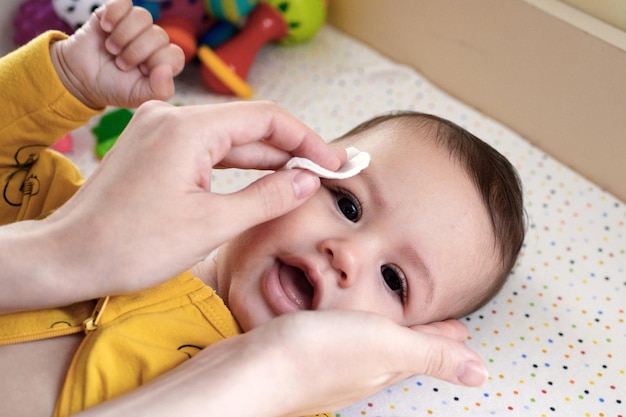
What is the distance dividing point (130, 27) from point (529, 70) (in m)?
0.79

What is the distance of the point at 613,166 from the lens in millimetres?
1401

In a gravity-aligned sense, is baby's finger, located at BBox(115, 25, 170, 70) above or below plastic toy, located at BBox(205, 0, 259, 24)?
above

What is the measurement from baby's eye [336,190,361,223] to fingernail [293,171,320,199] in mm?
121

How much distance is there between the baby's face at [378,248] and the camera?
0.94 metres

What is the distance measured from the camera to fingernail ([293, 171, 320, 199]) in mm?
869

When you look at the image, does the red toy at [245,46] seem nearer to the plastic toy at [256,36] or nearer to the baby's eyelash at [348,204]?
the plastic toy at [256,36]

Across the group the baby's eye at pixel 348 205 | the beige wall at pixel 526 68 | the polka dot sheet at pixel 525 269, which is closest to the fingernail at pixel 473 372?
the polka dot sheet at pixel 525 269

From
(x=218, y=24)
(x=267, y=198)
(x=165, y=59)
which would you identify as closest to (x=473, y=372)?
(x=267, y=198)

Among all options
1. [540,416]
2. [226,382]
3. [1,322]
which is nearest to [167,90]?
[1,322]

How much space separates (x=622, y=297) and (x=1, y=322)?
0.97 m

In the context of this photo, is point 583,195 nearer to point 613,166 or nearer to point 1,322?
point 613,166

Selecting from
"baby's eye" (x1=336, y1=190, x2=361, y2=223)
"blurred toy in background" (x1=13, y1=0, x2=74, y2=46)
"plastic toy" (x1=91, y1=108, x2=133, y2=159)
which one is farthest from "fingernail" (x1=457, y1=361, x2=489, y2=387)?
"blurred toy in background" (x1=13, y1=0, x2=74, y2=46)

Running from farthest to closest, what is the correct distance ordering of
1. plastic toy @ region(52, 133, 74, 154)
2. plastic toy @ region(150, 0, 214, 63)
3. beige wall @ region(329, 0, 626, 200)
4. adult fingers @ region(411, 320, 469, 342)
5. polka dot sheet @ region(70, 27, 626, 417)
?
plastic toy @ region(150, 0, 214, 63) < plastic toy @ region(52, 133, 74, 154) < beige wall @ region(329, 0, 626, 200) < polka dot sheet @ region(70, 27, 626, 417) < adult fingers @ region(411, 320, 469, 342)

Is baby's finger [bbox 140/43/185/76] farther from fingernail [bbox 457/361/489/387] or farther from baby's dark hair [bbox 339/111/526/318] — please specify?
fingernail [bbox 457/361/489/387]
